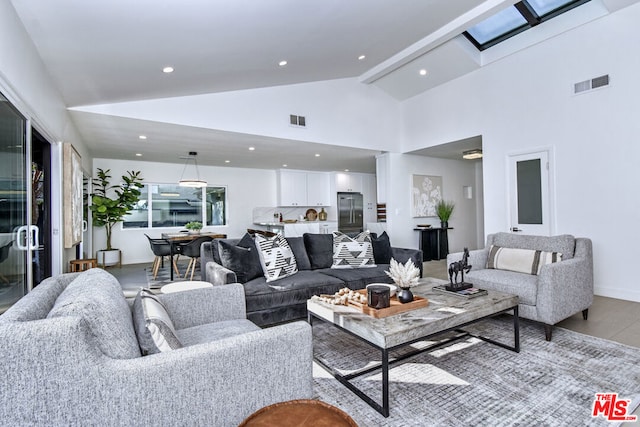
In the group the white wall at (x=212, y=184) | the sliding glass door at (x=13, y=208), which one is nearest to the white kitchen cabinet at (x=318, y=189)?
the white wall at (x=212, y=184)

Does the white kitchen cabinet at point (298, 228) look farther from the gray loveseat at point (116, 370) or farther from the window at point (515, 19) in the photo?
the gray loveseat at point (116, 370)

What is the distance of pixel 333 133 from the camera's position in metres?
6.05

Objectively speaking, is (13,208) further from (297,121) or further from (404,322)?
(297,121)

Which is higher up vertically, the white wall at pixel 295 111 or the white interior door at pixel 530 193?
the white wall at pixel 295 111

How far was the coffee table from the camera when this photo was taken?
1.86 m

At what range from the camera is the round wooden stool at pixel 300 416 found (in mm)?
1027

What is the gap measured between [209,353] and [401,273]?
151 cm

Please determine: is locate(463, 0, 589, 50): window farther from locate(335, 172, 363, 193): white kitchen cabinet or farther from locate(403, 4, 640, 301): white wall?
locate(335, 172, 363, 193): white kitchen cabinet

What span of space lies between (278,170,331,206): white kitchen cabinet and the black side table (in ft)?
10.5

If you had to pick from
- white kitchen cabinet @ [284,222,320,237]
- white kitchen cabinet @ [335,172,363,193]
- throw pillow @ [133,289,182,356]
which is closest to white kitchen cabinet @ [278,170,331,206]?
white kitchen cabinet @ [335,172,363,193]

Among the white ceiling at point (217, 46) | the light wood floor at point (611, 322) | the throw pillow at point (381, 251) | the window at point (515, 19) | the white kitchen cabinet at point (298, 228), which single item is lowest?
the light wood floor at point (611, 322)

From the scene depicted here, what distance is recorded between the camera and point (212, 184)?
8484 millimetres
